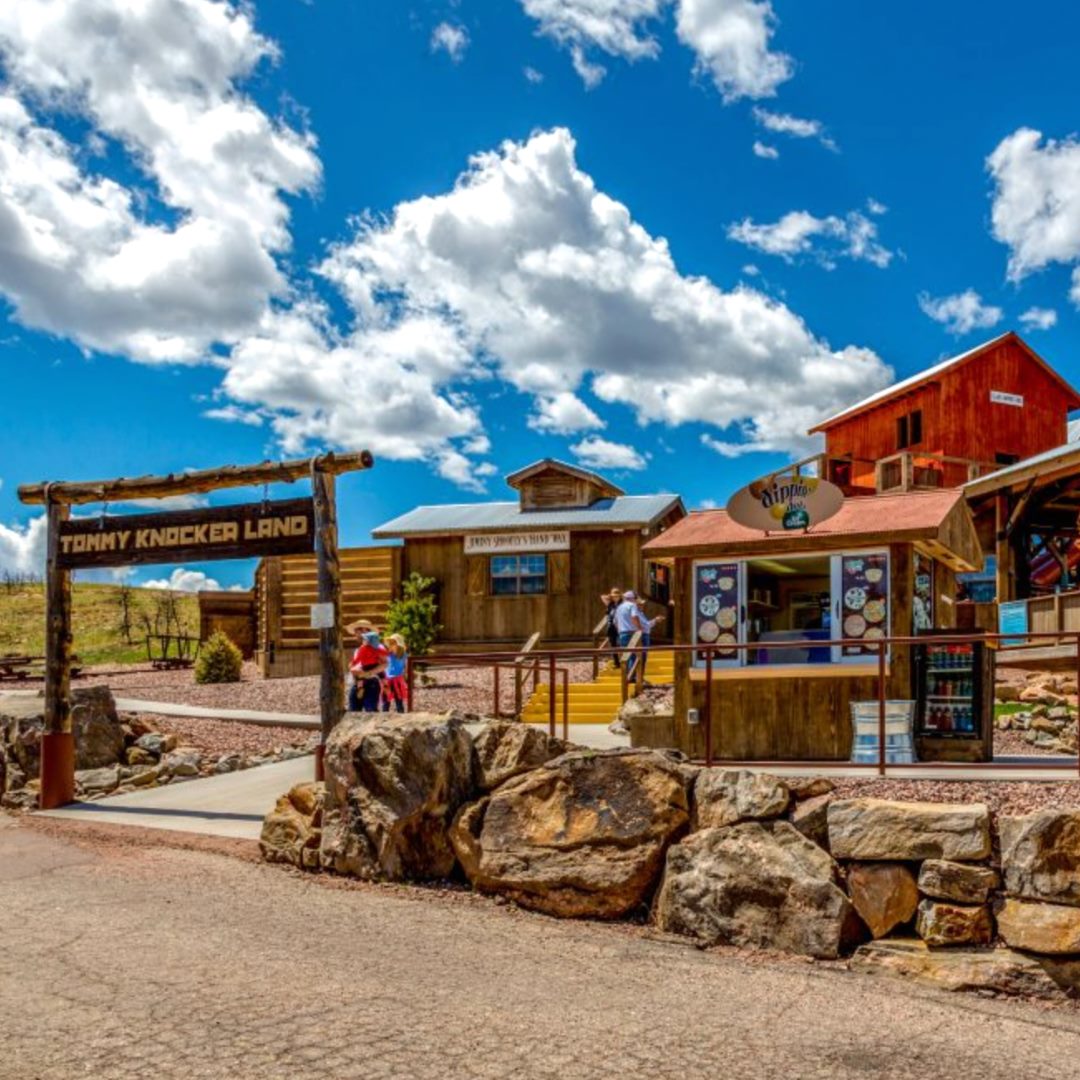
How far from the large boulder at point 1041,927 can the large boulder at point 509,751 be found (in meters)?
3.79

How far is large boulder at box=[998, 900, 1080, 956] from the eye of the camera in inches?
290

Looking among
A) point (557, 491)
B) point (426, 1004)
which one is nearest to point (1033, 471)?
point (557, 491)

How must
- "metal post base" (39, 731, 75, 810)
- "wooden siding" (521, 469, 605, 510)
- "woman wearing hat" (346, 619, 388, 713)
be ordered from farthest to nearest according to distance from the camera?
"wooden siding" (521, 469, 605, 510)
"metal post base" (39, 731, 75, 810)
"woman wearing hat" (346, 619, 388, 713)

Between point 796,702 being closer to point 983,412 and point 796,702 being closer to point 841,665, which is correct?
point 841,665

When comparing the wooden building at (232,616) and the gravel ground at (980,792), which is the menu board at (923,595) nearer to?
the gravel ground at (980,792)

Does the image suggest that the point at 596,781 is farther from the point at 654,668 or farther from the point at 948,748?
the point at 654,668

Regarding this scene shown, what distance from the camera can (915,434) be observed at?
33219 mm

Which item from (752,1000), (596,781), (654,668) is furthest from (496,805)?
(654,668)

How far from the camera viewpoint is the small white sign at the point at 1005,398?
3291 centimetres

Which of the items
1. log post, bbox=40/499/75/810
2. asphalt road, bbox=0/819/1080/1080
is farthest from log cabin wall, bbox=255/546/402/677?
asphalt road, bbox=0/819/1080/1080

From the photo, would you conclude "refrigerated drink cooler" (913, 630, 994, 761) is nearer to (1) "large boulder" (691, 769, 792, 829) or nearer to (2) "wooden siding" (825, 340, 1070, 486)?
(1) "large boulder" (691, 769, 792, 829)

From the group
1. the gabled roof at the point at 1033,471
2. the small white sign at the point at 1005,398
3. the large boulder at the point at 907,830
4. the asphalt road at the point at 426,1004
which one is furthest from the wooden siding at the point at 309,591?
the large boulder at the point at 907,830

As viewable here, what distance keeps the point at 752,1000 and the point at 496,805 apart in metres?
3.08

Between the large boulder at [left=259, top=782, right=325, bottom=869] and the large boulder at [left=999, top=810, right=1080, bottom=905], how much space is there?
5.56 m
